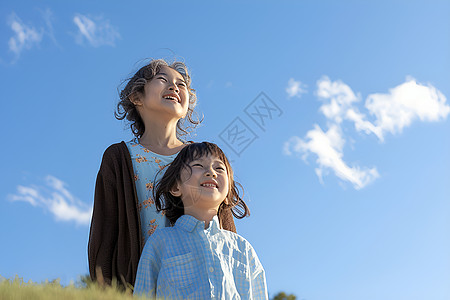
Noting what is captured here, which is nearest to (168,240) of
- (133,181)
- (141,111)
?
(133,181)

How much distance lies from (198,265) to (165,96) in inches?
61.3

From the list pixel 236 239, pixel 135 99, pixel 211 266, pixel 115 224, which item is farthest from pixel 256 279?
pixel 135 99

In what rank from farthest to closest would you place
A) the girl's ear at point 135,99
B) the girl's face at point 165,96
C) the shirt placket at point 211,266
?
the girl's ear at point 135,99, the girl's face at point 165,96, the shirt placket at point 211,266

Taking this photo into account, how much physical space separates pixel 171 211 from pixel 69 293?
1.58 m

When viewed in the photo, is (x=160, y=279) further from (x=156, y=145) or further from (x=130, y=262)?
(x=156, y=145)

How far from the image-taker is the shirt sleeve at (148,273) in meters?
2.75

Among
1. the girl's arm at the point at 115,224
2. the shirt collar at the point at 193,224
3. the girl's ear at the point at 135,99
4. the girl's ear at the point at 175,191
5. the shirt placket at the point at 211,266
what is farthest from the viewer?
the girl's ear at the point at 135,99

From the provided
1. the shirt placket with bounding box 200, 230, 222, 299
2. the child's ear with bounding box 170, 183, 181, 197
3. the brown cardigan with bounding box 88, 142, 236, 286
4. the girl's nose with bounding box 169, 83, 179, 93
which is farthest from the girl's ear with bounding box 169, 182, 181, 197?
the girl's nose with bounding box 169, 83, 179, 93

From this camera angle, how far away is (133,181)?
363 cm

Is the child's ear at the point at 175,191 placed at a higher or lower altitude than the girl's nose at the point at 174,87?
lower

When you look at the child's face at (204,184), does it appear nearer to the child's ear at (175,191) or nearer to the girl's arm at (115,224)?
the child's ear at (175,191)

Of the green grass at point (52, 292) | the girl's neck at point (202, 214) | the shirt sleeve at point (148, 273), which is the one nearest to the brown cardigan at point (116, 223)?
the girl's neck at point (202, 214)

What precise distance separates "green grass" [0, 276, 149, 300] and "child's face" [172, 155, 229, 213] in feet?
3.99

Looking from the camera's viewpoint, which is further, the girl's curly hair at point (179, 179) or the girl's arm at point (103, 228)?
the girl's arm at point (103, 228)
